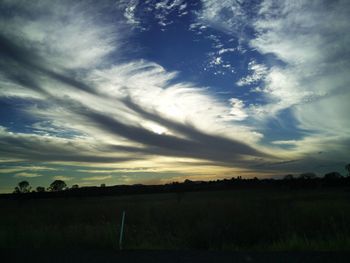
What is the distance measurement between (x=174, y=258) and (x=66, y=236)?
5.65m

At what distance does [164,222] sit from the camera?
1555 centimetres

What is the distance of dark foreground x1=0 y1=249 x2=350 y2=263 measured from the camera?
6.95 metres

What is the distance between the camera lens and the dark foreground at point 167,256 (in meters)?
6.95

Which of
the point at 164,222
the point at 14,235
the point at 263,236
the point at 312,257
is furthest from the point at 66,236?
the point at 312,257

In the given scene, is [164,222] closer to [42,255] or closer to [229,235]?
[229,235]

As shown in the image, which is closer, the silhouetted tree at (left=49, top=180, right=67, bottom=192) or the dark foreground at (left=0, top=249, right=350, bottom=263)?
the dark foreground at (left=0, top=249, right=350, bottom=263)

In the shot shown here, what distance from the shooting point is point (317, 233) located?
10.8 meters

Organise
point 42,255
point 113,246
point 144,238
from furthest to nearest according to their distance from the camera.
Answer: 1. point 144,238
2. point 113,246
3. point 42,255

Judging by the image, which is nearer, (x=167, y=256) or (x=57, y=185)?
(x=167, y=256)

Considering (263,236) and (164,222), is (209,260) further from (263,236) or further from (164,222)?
(164,222)

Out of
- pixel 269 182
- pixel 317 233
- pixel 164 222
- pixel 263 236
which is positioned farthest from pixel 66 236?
pixel 269 182

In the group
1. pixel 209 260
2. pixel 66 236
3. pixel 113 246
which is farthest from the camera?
pixel 66 236

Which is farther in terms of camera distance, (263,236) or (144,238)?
(263,236)

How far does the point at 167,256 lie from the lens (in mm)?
7625
